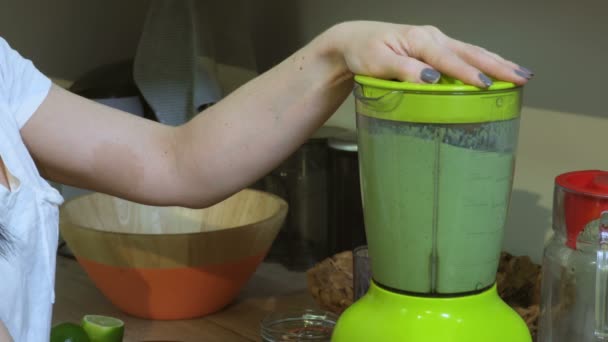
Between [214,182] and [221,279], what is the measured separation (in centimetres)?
30

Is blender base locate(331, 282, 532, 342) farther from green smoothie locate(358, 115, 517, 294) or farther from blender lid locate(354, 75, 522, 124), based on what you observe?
blender lid locate(354, 75, 522, 124)

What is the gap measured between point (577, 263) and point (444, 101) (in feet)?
1.30

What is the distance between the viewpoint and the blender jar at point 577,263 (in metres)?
0.99

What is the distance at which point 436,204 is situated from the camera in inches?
30.8

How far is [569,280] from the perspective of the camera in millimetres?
1076

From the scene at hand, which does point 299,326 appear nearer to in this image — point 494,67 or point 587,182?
point 587,182

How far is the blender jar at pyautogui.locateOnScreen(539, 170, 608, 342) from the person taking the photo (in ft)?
3.25

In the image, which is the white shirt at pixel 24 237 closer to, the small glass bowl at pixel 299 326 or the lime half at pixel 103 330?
the lime half at pixel 103 330

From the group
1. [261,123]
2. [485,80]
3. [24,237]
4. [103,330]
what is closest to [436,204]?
[485,80]

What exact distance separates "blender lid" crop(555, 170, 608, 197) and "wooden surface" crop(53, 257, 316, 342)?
0.41m

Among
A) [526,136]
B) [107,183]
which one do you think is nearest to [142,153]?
[107,183]

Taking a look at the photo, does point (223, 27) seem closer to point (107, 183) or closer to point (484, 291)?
point (107, 183)

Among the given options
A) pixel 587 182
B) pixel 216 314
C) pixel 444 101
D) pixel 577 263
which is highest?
pixel 444 101

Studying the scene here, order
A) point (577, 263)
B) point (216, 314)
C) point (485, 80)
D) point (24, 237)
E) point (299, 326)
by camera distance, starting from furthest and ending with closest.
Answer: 1. point (216, 314)
2. point (299, 326)
3. point (577, 263)
4. point (24, 237)
5. point (485, 80)
